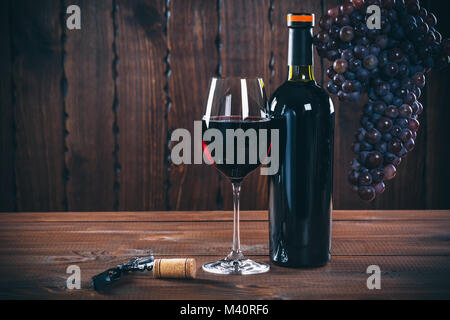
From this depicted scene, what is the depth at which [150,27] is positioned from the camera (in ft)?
6.49

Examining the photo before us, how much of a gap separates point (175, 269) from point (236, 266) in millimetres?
90

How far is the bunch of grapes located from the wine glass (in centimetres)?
18

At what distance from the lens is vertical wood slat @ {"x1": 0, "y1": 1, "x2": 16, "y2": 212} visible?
196 centimetres

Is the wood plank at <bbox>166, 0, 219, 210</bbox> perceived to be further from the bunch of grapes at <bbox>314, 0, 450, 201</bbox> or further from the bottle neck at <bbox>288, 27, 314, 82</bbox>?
the bottle neck at <bbox>288, 27, 314, 82</bbox>

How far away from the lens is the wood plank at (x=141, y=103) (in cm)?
197

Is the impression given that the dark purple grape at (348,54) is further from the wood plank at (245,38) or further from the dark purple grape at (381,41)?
the wood plank at (245,38)

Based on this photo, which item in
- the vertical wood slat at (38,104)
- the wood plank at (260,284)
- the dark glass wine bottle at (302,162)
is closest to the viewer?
the wood plank at (260,284)

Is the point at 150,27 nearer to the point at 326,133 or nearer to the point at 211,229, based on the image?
the point at 211,229

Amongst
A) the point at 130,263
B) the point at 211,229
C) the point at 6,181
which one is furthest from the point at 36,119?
the point at 130,263

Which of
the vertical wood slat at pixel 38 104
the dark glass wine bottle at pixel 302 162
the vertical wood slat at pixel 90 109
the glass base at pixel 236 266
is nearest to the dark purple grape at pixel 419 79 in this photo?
the dark glass wine bottle at pixel 302 162

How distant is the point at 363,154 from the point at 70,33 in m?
1.34

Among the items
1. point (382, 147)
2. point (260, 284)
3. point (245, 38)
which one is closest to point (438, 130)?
point (245, 38)

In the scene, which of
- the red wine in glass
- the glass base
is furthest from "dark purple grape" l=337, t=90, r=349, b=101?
the glass base

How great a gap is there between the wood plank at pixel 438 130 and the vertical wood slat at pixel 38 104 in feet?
4.32
